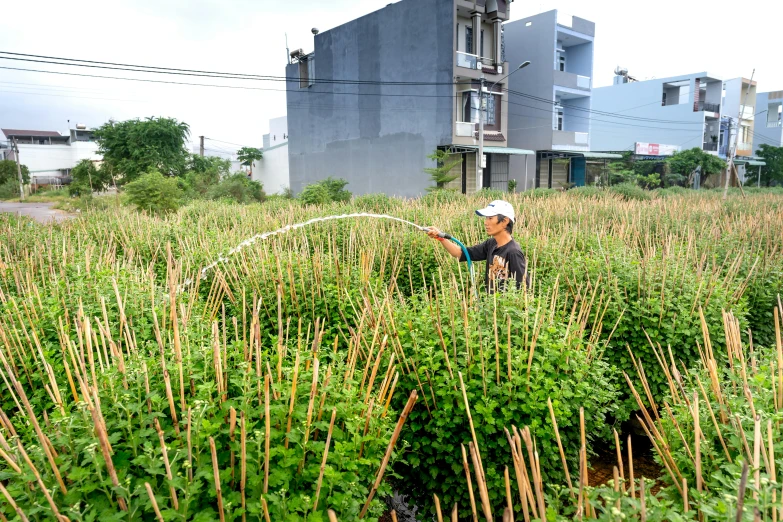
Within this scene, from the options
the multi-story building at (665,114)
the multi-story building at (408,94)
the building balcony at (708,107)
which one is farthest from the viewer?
the building balcony at (708,107)

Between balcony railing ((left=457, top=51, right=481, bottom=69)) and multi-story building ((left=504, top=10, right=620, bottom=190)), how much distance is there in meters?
4.60

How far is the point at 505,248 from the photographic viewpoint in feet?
14.1

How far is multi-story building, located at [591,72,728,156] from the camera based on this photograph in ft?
119

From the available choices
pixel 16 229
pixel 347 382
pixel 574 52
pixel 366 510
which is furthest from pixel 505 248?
pixel 574 52

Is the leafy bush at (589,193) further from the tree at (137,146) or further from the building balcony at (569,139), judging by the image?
Answer: the tree at (137,146)

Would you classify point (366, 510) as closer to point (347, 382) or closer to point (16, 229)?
point (347, 382)

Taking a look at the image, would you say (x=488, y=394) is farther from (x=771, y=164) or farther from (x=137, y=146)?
(x=771, y=164)

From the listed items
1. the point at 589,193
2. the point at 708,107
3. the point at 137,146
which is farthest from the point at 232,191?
the point at 708,107

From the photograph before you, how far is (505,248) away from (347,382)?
231 centimetres

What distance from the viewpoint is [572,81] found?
87.6 feet

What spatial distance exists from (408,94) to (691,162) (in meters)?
18.5

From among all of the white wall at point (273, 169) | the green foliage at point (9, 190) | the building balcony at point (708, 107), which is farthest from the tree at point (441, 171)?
the green foliage at point (9, 190)

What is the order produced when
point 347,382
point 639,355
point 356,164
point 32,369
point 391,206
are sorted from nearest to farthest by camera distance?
point 347,382 < point 32,369 < point 639,355 < point 391,206 < point 356,164

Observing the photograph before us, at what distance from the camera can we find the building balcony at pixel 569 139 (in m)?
26.5
